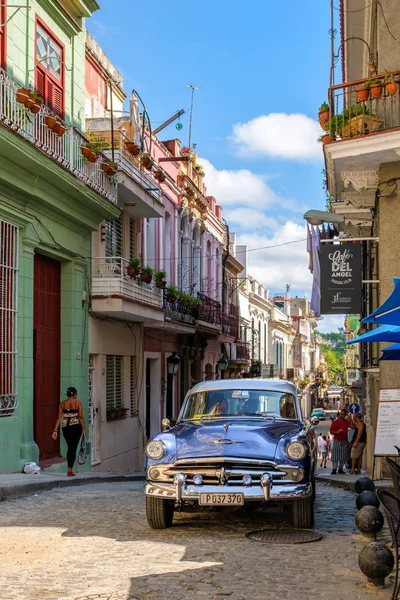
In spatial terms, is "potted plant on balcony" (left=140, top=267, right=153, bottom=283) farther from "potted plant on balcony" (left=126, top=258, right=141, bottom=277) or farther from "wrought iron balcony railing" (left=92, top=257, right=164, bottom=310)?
"potted plant on balcony" (left=126, top=258, right=141, bottom=277)

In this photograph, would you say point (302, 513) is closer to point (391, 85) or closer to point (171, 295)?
point (391, 85)

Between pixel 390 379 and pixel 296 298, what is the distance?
91513 mm

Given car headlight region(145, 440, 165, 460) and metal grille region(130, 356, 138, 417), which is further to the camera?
metal grille region(130, 356, 138, 417)

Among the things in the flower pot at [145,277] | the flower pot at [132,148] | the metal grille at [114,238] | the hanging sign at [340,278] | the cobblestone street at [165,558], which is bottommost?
the cobblestone street at [165,558]

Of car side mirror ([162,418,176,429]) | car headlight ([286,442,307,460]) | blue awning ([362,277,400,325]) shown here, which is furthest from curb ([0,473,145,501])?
blue awning ([362,277,400,325])

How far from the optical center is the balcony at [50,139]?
12.9m

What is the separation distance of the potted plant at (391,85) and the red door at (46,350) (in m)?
7.37

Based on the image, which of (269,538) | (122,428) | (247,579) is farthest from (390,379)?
(122,428)

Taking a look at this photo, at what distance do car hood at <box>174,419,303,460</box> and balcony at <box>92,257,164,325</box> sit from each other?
9295mm

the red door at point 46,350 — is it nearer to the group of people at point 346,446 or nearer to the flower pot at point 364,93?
the group of people at point 346,446

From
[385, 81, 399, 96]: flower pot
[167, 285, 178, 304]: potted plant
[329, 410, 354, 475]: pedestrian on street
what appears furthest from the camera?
[167, 285, 178, 304]: potted plant

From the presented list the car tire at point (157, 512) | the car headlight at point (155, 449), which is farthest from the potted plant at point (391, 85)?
the car tire at point (157, 512)

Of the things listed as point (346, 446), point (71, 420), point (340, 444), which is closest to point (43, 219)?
point (71, 420)

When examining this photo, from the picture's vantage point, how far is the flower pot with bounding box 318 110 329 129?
42.4 ft
